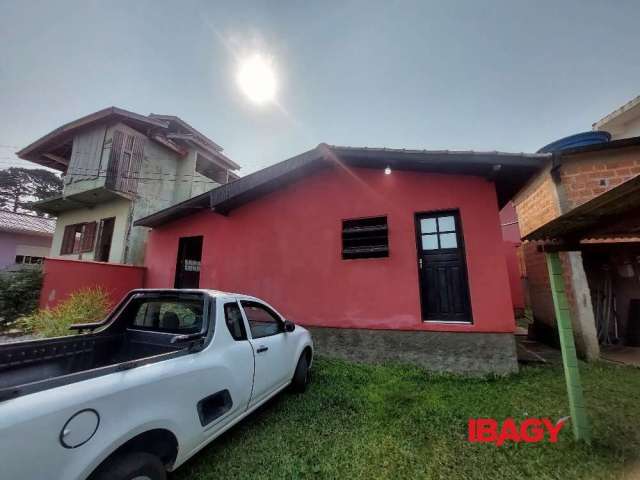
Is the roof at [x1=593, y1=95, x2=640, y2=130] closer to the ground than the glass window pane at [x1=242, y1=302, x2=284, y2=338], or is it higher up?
higher up

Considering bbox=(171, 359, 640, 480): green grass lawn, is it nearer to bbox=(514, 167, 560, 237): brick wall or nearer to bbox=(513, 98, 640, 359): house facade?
bbox=(513, 98, 640, 359): house facade

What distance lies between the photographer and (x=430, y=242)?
556 cm

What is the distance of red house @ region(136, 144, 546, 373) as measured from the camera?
489 cm

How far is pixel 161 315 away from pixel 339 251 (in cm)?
387

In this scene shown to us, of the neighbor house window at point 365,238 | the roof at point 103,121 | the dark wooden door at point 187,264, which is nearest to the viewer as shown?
the neighbor house window at point 365,238

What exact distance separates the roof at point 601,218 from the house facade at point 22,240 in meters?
22.0

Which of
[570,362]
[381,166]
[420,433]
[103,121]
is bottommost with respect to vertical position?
[420,433]

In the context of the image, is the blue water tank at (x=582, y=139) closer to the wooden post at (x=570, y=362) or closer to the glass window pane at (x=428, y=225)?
the glass window pane at (x=428, y=225)

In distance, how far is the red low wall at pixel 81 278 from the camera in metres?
7.32

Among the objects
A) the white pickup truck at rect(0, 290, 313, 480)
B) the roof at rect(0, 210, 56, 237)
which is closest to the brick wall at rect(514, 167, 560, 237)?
the white pickup truck at rect(0, 290, 313, 480)

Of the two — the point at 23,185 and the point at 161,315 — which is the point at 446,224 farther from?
the point at 23,185

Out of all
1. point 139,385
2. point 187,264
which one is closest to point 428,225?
point 139,385

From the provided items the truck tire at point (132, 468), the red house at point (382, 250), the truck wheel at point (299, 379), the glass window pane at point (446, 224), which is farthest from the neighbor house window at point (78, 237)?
the glass window pane at point (446, 224)

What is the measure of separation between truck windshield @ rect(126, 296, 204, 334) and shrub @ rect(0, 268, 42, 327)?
23.9ft
